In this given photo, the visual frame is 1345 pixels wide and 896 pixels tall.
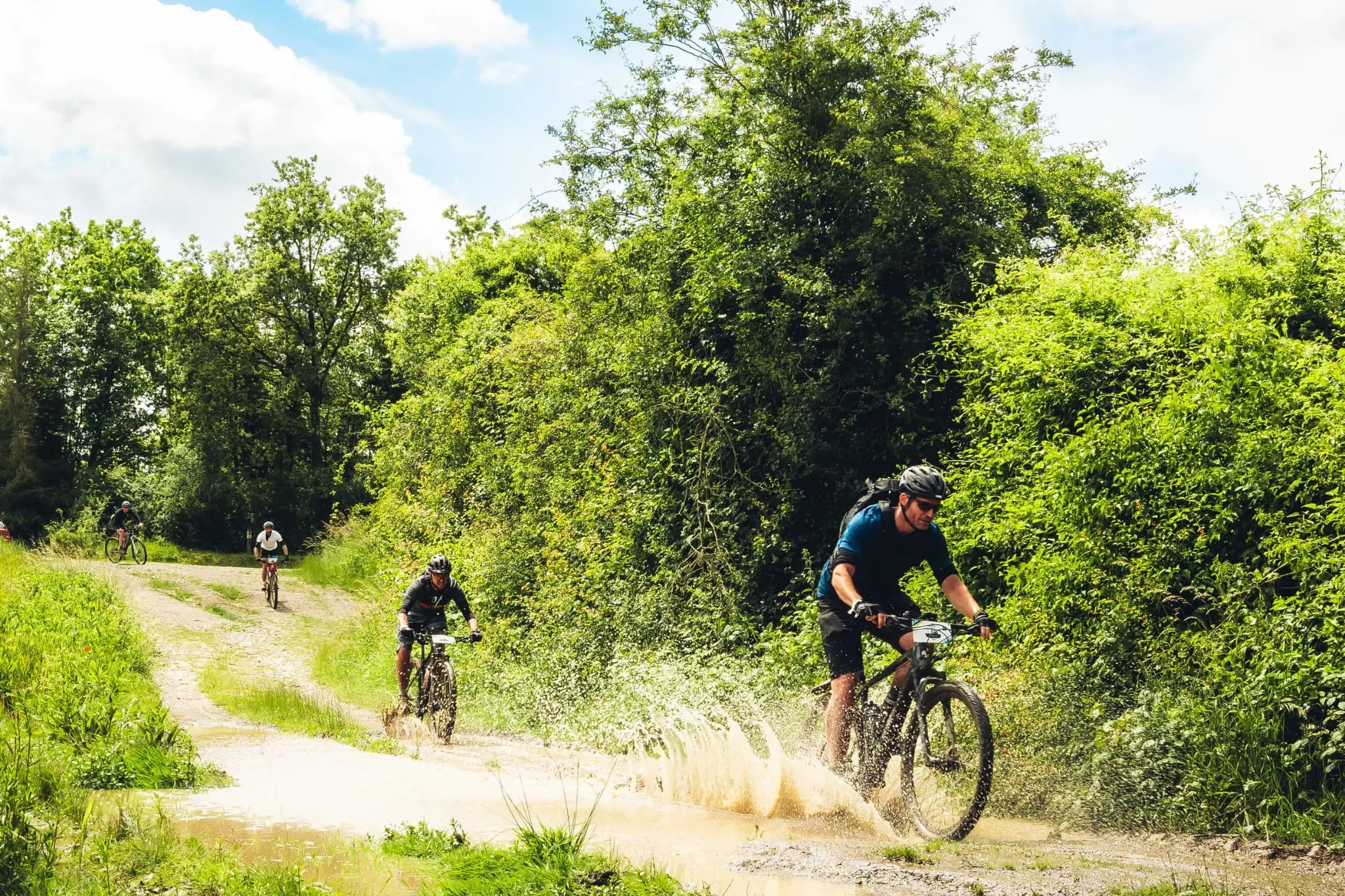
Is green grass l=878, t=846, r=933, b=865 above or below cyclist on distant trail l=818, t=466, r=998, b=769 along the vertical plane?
below

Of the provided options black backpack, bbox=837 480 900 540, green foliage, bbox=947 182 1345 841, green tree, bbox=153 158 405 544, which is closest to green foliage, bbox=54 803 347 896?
black backpack, bbox=837 480 900 540

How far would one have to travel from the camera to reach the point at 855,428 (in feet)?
43.5

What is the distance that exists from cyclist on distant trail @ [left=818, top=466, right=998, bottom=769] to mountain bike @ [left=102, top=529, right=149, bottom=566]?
31.9 meters

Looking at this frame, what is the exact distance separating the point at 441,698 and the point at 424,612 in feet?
3.83

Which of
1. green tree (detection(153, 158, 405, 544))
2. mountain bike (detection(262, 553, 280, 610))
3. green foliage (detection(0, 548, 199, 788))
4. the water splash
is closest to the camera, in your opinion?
the water splash

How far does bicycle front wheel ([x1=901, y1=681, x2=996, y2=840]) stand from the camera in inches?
239

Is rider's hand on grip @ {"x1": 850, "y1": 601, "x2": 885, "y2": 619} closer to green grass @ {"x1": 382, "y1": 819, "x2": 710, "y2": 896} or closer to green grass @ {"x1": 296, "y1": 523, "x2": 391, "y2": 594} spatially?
green grass @ {"x1": 382, "y1": 819, "x2": 710, "y2": 896}

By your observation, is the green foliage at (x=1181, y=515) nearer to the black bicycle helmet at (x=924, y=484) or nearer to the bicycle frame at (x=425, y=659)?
the black bicycle helmet at (x=924, y=484)

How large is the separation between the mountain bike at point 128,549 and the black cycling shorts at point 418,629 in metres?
25.1

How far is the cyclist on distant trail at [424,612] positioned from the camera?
40.4ft

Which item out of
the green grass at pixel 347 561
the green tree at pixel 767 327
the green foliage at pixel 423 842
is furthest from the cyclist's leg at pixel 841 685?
the green grass at pixel 347 561

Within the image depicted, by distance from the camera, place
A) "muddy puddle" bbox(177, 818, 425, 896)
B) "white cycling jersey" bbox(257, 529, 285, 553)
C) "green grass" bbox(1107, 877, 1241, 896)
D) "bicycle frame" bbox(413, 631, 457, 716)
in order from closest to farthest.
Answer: "green grass" bbox(1107, 877, 1241, 896), "muddy puddle" bbox(177, 818, 425, 896), "bicycle frame" bbox(413, 631, 457, 716), "white cycling jersey" bbox(257, 529, 285, 553)

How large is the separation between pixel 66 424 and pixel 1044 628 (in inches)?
2145

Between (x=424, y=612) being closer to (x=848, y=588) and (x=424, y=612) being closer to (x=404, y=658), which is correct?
(x=404, y=658)
